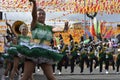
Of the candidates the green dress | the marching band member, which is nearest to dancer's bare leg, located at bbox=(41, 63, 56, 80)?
the marching band member

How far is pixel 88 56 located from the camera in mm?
18500

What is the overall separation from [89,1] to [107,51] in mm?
5187

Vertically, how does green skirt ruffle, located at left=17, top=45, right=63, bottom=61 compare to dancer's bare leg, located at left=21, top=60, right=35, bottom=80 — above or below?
above

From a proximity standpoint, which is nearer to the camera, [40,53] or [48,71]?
[48,71]

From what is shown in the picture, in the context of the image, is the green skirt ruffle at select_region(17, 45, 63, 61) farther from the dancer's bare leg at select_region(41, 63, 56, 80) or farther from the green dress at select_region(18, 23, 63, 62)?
the dancer's bare leg at select_region(41, 63, 56, 80)

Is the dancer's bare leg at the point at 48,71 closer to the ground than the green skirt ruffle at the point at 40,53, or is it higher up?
closer to the ground

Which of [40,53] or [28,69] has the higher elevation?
[40,53]

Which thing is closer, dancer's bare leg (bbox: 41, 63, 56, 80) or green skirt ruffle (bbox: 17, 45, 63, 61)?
dancer's bare leg (bbox: 41, 63, 56, 80)

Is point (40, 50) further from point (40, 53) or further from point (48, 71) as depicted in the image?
point (48, 71)

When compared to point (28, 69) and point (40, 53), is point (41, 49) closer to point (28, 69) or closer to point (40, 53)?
point (40, 53)

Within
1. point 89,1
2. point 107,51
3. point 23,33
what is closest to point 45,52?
point 23,33

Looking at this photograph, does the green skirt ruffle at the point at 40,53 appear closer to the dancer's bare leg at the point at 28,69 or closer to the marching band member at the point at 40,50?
the marching band member at the point at 40,50

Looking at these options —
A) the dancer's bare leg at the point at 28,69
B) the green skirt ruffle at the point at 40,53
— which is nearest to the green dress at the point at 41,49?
the green skirt ruffle at the point at 40,53

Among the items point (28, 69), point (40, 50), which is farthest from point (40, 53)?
point (28, 69)
